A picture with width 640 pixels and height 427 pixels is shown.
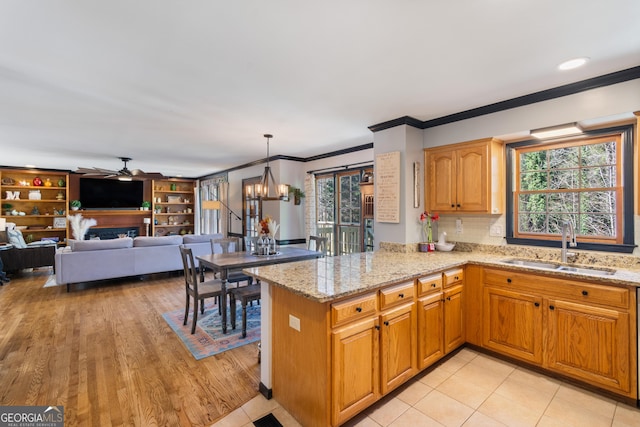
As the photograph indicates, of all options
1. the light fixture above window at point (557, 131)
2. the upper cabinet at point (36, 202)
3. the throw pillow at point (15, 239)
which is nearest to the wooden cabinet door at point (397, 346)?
the light fixture above window at point (557, 131)

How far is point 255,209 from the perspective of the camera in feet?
21.9

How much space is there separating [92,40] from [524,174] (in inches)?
154

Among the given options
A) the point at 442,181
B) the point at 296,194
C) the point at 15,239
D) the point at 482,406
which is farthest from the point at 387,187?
the point at 15,239

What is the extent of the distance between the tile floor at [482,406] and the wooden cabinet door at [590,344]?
0.15 m

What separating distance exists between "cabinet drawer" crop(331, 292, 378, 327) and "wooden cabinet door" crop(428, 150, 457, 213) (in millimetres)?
1886

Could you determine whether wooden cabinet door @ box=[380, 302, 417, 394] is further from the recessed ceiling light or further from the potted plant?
the potted plant

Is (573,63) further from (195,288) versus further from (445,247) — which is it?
(195,288)

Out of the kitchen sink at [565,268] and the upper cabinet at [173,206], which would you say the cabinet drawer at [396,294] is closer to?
the kitchen sink at [565,268]

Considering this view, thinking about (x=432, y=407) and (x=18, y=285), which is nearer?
(x=432, y=407)

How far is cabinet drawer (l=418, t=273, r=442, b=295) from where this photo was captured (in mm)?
2422

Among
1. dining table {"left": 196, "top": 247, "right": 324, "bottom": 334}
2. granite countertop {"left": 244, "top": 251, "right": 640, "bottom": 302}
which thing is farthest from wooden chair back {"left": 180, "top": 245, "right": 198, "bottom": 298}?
granite countertop {"left": 244, "top": 251, "right": 640, "bottom": 302}

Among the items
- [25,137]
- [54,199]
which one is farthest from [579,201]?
[54,199]

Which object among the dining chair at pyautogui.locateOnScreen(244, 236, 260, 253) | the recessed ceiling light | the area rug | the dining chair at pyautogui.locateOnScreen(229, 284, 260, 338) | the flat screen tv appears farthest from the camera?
the flat screen tv

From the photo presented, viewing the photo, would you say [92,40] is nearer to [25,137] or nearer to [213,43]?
[213,43]
